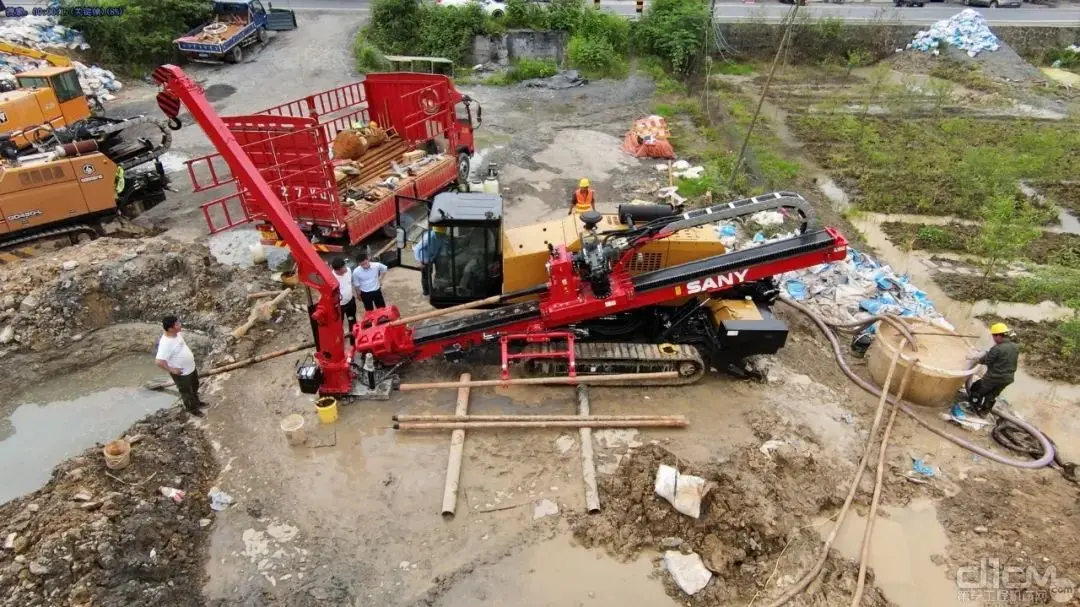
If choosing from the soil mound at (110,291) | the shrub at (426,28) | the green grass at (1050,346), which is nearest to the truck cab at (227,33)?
the shrub at (426,28)

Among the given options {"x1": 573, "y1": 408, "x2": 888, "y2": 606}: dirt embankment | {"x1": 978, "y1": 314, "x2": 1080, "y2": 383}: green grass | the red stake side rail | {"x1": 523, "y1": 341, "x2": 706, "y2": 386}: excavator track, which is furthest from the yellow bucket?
{"x1": 978, "y1": 314, "x2": 1080, "y2": 383}: green grass

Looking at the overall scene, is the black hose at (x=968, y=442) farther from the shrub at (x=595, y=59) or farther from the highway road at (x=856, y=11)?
the highway road at (x=856, y=11)

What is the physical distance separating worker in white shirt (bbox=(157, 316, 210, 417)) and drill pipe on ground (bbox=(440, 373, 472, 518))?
3170 mm

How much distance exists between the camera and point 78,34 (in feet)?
67.9

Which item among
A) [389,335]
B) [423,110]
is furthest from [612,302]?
[423,110]

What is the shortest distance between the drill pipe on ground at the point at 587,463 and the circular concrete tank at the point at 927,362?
4.00 meters

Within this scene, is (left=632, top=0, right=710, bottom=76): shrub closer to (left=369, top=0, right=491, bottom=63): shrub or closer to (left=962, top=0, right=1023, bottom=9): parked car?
(left=369, top=0, right=491, bottom=63): shrub

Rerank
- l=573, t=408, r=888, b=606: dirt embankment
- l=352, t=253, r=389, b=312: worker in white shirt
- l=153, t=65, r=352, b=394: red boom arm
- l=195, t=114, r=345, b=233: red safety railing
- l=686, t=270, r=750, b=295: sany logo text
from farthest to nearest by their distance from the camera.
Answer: l=195, t=114, r=345, b=233: red safety railing
l=352, t=253, r=389, b=312: worker in white shirt
l=686, t=270, r=750, b=295: sany logo text
l=153, t=65, r=352, b=394: red boom arm
l=573, t=408, r=888, b=606: dirt embankment

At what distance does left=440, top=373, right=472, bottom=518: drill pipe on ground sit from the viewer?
6262 millimetres

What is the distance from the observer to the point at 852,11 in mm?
26219

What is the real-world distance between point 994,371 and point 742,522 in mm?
4028

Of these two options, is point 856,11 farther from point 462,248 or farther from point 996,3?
point 462,248

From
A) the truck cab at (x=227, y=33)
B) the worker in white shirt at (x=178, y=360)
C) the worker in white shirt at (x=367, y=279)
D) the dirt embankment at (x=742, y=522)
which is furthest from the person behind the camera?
the truck cab at (x=227, y=33)

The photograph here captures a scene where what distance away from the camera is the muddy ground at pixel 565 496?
18.5 ft
